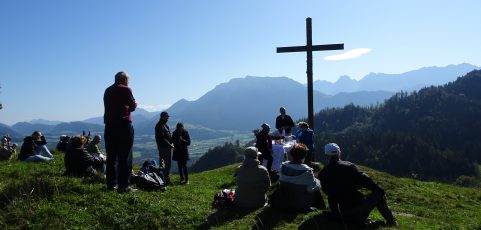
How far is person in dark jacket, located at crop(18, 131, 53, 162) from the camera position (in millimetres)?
20844

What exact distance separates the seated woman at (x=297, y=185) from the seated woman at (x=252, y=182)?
47 centimetres

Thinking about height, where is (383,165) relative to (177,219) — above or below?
below

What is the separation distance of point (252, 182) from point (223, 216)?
1259 millimetres

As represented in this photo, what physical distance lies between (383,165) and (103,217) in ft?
548

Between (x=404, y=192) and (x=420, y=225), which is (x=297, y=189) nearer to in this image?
(x=420, y=225)

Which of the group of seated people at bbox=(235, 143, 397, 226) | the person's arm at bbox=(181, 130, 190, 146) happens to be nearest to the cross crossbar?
the person's arm at bbox=(181, 130, 190, 146)

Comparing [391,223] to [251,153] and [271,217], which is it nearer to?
[271,217]

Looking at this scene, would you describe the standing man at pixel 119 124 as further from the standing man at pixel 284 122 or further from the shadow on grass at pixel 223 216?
the standing man at pixel 284 122

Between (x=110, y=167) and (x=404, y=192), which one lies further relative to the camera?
(x=404, y=192)

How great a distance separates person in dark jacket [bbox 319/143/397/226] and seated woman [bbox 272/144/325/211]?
0.72 meters

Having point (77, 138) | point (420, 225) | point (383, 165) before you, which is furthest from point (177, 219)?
point (383, 165)

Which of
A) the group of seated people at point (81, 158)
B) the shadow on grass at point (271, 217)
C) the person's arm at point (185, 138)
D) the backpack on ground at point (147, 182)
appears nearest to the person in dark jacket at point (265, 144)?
the person's arm at point (185, 138)

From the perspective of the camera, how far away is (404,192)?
19.3 m

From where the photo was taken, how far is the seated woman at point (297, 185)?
11555 mm
